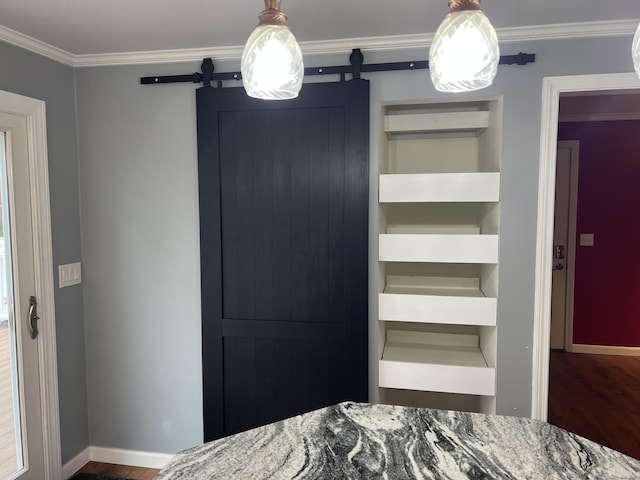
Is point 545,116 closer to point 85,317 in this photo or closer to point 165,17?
point 165,17

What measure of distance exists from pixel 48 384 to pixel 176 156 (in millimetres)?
1441

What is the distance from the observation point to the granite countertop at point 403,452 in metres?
1.12

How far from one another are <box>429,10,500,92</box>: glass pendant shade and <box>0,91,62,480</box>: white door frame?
2.15 m

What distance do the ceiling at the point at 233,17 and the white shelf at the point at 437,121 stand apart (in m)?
0.45

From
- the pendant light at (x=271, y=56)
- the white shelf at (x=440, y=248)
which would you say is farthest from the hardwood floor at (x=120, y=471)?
the pendant light at (x=271, y=56)

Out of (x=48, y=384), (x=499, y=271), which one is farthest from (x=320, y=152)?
(x=48, y=384)

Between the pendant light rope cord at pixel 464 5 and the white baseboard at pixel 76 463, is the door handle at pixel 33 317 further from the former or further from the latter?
the pendant light rope cord at pixel 464 5

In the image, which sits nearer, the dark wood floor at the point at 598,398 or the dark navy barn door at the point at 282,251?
the dark navy barn door at the point at 282,251

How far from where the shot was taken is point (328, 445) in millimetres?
1254

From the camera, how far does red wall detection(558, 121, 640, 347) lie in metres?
4.21

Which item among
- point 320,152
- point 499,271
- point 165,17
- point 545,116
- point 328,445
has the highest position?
point 165,17

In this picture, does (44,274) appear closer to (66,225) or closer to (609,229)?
(66,225)

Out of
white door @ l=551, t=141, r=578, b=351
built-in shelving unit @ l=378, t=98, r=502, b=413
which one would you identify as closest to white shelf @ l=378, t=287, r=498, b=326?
built-in shelving unit @ l=378, t=98, r=502, b=413

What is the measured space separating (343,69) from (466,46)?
145cm
